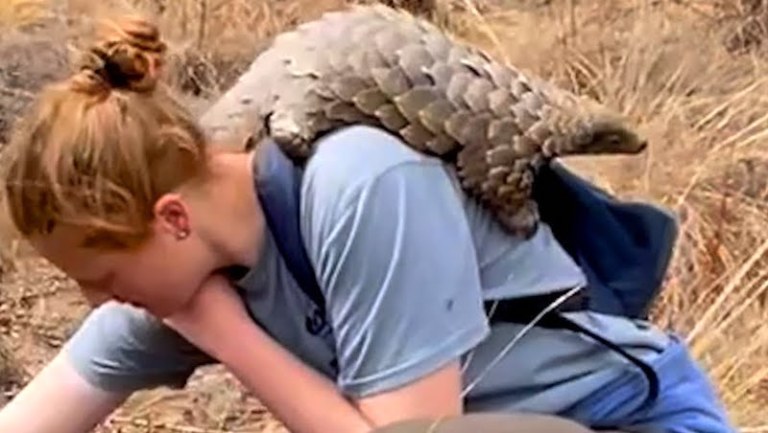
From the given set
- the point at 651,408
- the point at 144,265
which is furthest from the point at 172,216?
the point at 651,408

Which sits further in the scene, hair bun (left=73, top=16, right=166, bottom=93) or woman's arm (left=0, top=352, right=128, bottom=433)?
woman's arm (left=0, top=352, right=128, bottom=433)

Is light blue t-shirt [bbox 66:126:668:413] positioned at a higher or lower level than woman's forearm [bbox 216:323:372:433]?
higher

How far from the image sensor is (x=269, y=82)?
8.64 ft

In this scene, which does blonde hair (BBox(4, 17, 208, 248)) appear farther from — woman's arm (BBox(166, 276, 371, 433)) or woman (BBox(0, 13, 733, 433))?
woman's arm (BBox(166, 276, 371, 433))

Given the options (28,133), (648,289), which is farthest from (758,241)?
(28,133)

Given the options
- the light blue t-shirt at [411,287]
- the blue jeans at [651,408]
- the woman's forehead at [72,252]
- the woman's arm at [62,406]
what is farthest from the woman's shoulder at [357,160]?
the woman's arm at [62,406]

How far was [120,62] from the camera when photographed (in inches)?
100

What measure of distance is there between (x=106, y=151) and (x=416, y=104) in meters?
0.33

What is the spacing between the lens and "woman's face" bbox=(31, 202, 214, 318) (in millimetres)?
2533

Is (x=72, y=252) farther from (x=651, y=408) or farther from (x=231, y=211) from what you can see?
(x=651, y=408)

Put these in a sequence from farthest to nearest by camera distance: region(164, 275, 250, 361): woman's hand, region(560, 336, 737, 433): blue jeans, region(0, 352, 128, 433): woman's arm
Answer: region(0, 352, 128, 433): woman's arm < region(560, 336, 737, 433): blue jeans < region(164, 275, 250, 361): woman's hand

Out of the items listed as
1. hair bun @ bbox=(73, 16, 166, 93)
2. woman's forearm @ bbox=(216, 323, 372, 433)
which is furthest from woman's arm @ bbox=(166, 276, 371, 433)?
hair bun @ bbox=(73, 16, 166, 93)

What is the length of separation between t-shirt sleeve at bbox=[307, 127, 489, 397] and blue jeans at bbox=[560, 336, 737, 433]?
0.69 feet

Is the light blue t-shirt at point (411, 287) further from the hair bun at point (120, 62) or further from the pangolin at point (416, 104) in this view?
the hair bun at point (120, 62)
